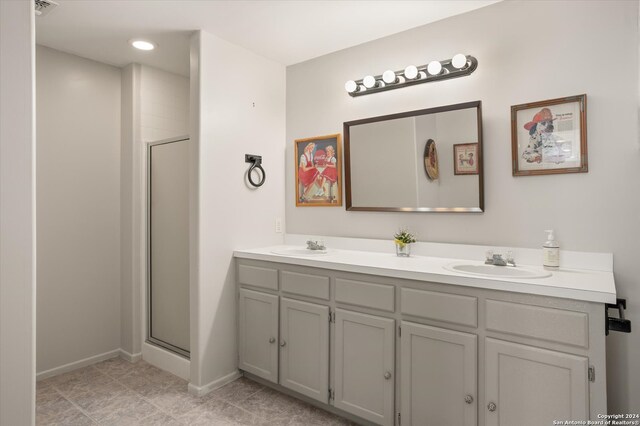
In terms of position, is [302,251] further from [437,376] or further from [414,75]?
[414,75]

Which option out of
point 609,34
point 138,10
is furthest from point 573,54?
point 138,10

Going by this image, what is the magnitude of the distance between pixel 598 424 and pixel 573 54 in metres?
1.74

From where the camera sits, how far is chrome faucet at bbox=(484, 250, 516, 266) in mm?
2119

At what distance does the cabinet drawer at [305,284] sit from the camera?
2295 mm

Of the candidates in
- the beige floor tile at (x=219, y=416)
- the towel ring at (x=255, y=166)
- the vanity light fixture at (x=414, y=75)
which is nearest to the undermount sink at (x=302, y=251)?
the towel ring at (x=255, y=166)

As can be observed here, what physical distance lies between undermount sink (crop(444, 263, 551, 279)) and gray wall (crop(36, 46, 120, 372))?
8.87 feet

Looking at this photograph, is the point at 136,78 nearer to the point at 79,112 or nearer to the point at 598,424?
the point at 79,112

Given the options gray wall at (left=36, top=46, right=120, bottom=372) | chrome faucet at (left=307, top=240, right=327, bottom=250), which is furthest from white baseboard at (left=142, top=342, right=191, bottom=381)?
chrome faucet at (left=307, top=240, right=327, bottom=250)

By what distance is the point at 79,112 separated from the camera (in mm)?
3039

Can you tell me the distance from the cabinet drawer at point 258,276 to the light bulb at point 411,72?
1.50 m

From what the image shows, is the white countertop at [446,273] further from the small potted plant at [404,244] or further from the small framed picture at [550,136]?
the small framed picture at [550,136]

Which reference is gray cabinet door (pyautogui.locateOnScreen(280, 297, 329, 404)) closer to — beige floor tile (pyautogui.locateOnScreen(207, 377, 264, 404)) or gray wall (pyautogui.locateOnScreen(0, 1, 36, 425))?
beige floor tile (pyautogui.locateOnScreen(207, 377, 264, 404))

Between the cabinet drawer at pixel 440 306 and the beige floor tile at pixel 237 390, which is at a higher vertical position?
the cabinet drawer at pixel 440 306

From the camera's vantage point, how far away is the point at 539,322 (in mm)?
1610
